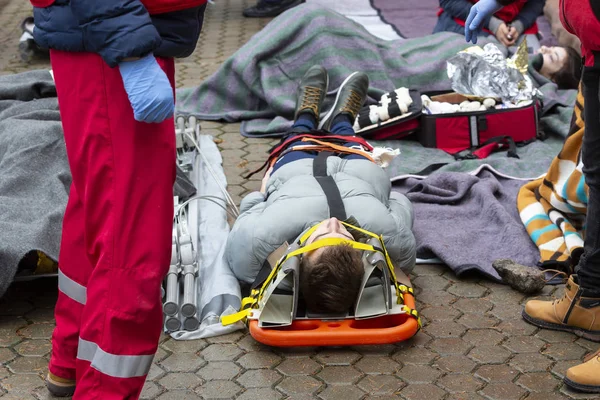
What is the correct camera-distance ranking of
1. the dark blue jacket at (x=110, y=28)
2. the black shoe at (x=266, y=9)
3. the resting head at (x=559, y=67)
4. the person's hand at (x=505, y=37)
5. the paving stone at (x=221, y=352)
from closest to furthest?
the dark blue jacket at (x=110, y=28)
the paving stone at (x=221, y=352)
the resting head at (x=559, y=67)
the person's hand at (x=505, y=37)
the black shoe at (x=266, y=9)

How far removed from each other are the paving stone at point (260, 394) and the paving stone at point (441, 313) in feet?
2.71

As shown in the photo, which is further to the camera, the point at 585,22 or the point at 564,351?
the point at 564,351

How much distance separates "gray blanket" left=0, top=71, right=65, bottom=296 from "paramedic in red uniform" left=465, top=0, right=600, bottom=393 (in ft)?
6.32

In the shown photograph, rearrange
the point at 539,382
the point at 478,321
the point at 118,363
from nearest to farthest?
the point at 118,363 < the point at 539,382 < the point at 478,321

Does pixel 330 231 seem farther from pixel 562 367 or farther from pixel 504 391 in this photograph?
pixel 562 367

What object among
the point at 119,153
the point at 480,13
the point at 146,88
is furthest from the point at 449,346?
the point at 146,88

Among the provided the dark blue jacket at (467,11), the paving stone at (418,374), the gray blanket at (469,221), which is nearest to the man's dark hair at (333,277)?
the paving stone at (418,374)

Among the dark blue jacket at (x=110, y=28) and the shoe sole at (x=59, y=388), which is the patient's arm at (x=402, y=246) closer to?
the shoe sole at (x=59, y=388)

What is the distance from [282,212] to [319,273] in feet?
1.41

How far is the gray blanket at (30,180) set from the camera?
356 cm

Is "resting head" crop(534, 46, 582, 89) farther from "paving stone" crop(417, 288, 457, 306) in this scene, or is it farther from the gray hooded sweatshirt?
"paving stone" crop(417, 288, 457, 306)

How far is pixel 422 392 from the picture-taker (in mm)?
3115

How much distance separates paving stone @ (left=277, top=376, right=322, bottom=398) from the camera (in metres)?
3.14

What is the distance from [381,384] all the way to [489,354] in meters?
0.47
